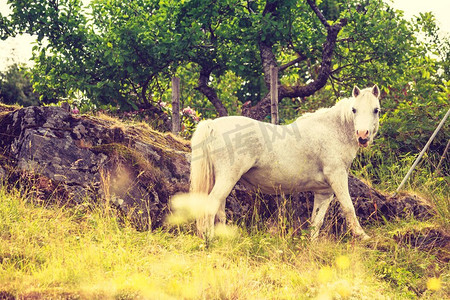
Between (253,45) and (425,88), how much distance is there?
13.3 ft

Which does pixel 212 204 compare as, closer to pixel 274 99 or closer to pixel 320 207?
pixel 320 207

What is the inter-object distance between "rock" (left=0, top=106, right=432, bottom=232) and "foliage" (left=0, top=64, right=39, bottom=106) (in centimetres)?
1454

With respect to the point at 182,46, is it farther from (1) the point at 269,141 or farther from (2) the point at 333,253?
(2) the point at 333,253

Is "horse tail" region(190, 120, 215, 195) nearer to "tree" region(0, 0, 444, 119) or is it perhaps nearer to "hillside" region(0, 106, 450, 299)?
"hillside" region(0, 106, 450, 299)

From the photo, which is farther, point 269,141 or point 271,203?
point 271,203

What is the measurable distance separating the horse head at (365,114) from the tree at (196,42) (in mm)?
4906

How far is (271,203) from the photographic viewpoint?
6652 millimetres

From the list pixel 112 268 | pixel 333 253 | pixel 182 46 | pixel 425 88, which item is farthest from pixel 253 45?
pixel 112 268

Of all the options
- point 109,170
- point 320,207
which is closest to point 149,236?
point 109,170

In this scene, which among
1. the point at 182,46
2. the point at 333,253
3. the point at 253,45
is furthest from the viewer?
the point at 253,45

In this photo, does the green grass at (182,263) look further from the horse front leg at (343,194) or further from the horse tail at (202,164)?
the horse tail at (202,164)

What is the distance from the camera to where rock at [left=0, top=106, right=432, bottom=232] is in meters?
5.72

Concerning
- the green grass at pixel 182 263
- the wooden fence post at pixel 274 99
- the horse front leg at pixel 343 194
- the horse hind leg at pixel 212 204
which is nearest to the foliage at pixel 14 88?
the wooden fence post at pixel 274 99

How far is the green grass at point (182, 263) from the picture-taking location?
3955 millimetres
